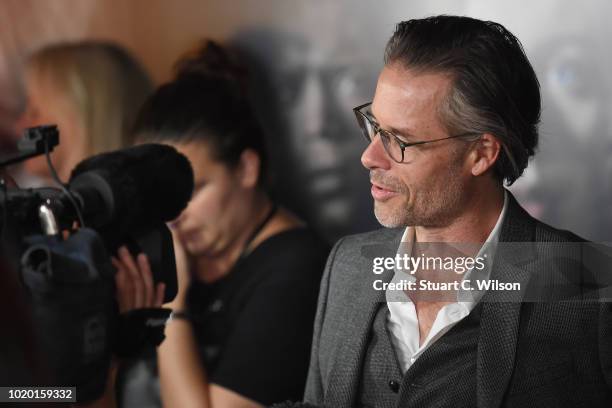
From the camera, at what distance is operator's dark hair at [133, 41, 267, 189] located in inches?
66.4

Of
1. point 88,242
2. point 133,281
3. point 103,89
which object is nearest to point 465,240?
point 133,281

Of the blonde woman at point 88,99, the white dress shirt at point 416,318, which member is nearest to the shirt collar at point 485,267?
the white dress shirt at point 416,318

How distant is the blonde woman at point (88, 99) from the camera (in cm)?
189

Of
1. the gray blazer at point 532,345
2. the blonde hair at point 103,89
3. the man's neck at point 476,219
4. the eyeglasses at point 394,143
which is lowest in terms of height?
the gray blazer at point 532,345

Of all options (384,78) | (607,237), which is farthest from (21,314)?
(607,237)

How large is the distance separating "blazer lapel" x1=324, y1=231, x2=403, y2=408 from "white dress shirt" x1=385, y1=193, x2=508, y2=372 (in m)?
0.03

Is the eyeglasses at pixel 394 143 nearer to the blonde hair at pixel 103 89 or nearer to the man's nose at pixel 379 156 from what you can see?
the man's nose at pixel 379 156

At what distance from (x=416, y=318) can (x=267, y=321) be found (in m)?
0.35

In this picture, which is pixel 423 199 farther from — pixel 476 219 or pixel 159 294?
pixel 159 294

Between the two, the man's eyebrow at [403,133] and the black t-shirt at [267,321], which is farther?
the black t-shirt at [267,321]

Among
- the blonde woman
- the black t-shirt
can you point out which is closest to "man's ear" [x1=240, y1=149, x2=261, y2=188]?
the black t-shirt

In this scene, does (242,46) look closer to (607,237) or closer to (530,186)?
(530,186)

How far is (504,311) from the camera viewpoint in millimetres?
1280

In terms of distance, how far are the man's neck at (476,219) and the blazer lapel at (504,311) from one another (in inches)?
1.0
